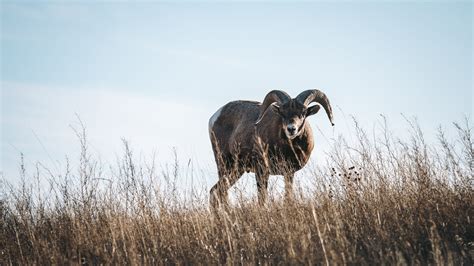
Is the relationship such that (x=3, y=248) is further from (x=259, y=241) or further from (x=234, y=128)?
(x=234, y=128)

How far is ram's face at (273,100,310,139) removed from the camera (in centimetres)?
808

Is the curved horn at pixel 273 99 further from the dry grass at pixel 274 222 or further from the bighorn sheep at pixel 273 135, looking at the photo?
the dry grass at pixel 274 222

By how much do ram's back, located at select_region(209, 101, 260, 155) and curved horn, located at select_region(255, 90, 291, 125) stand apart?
37 cm

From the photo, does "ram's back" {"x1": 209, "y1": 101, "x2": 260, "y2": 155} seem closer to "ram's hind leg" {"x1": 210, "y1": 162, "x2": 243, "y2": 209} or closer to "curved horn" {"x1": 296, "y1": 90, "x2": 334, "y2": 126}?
"ram's hind leg" {"x1": 210, "y1": 162, "x2": 243, "y2": 209}

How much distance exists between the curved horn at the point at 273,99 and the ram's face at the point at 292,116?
177mm

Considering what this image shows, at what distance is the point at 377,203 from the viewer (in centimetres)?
520

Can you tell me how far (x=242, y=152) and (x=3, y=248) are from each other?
4649 millimetres

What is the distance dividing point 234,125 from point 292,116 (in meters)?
2.13

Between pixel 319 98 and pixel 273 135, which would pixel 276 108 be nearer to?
pixel 273 135

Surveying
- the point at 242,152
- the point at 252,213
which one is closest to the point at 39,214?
the point at 252,213

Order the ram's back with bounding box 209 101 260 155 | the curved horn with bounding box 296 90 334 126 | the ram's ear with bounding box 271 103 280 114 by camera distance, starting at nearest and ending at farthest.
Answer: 1. the ram's ear with bounding box 271 103 280 114
2. the curved horn with bounding box 296 90 334 126
3. the ram's back with bounding box 209 101 260 155

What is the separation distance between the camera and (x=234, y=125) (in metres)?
10.4

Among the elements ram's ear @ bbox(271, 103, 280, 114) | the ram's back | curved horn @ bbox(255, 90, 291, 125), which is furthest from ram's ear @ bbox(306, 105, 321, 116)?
the ram's back

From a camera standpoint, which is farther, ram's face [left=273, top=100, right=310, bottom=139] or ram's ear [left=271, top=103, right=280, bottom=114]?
ram's ear [left=271, top=103, right=280, bottom=114]
